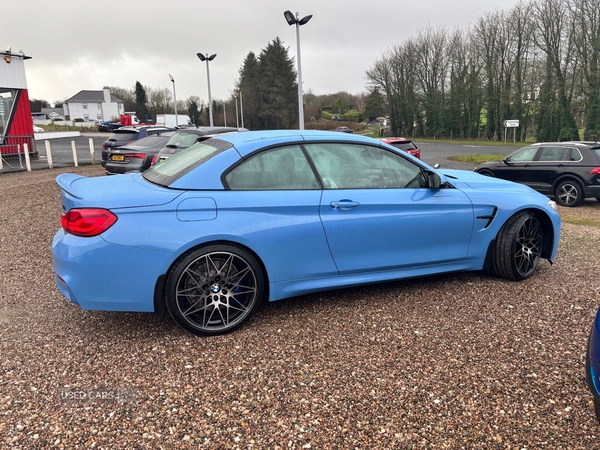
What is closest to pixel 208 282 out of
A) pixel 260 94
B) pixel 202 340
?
pixel 202 340

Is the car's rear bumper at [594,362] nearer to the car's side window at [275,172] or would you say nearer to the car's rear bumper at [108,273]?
the car's side window at [275,172]

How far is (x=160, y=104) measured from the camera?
270ft

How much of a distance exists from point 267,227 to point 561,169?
9.61 m

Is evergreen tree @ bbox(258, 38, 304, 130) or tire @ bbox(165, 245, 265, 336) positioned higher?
evergreen tree @ bbox(258, 38, 304, 130)

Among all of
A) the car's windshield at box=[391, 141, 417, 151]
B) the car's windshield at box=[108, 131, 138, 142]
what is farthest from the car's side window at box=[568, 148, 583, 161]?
the car's windshield at box=[108, 131, 138, 142]

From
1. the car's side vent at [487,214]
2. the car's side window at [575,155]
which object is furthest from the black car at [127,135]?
the car's side vent at [487,214]

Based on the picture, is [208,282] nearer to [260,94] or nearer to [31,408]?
[31,408]

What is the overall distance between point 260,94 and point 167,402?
6414 cm

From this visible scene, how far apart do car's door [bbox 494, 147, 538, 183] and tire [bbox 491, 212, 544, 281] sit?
24.3 feet

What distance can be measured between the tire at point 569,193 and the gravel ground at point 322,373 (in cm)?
705

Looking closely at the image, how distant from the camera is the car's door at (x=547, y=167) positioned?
10.7 metres

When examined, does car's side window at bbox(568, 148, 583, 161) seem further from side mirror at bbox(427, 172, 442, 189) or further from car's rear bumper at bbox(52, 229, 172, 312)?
car's rear bumper at bbox(52, 229, 172, 312)

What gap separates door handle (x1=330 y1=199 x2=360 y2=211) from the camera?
12.1ft

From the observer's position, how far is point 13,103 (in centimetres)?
1945
